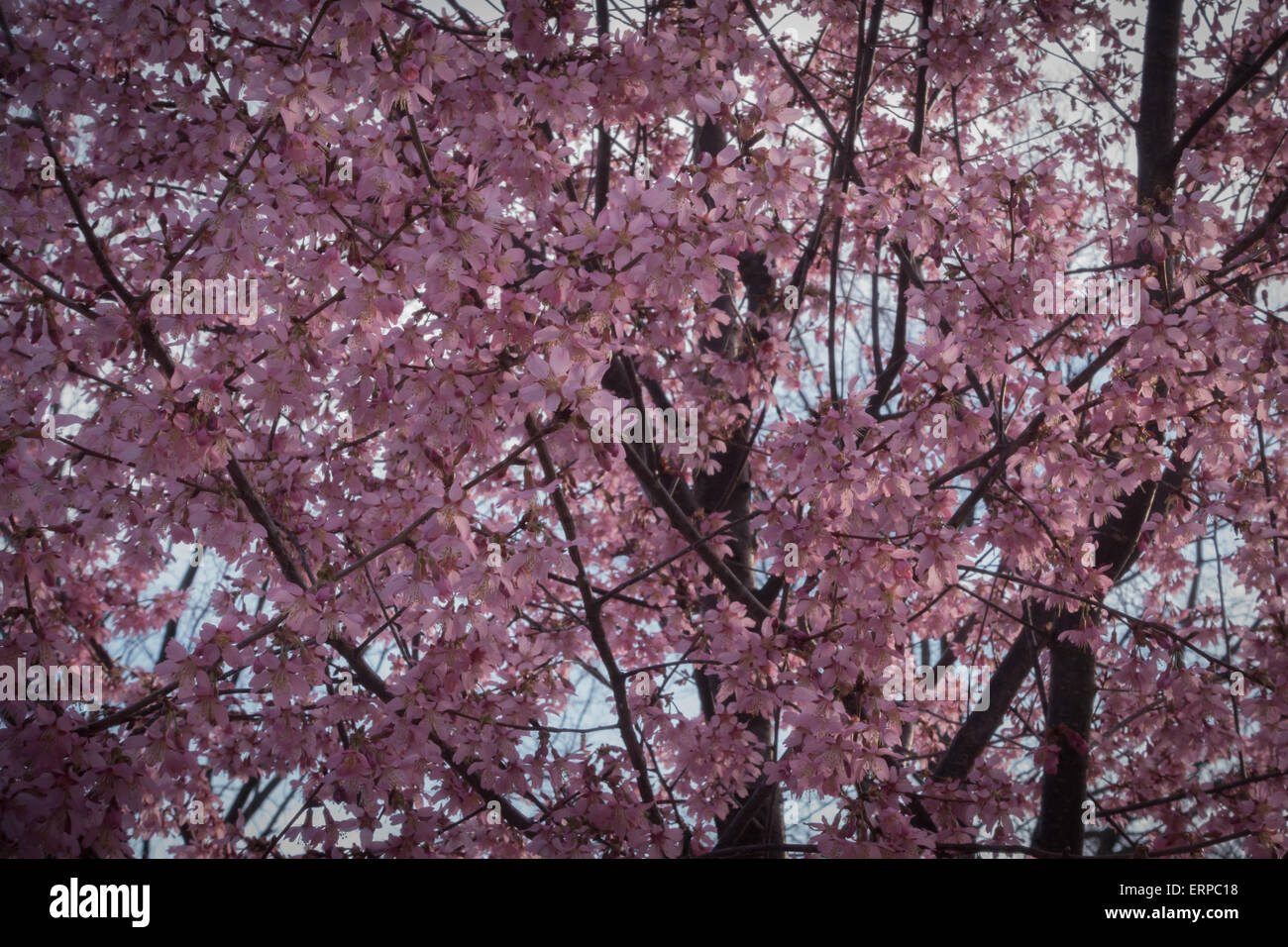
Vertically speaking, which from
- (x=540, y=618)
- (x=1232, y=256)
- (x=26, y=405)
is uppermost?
(x=1232, y=256)

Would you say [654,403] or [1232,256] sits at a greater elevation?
[654,403]

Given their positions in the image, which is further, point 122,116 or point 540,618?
point 540,618

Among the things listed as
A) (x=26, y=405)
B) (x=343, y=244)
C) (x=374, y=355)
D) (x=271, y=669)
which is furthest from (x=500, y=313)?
(x=26, y=405)
